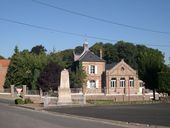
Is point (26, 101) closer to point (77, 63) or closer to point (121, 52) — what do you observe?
point (77, 63)

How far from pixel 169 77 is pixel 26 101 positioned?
19617 millimetres

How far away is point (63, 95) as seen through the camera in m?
49.5

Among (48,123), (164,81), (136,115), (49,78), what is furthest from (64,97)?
(48,123)

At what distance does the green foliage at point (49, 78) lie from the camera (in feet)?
241

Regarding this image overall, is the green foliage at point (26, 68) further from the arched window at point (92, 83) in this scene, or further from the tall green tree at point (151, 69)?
the tall green tree at point (151, 69)

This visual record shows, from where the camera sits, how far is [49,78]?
73125 millimetres

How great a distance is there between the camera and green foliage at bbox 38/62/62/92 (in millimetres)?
73375

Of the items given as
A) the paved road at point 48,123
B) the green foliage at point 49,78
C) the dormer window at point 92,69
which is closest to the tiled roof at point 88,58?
the dormer window at point 92,69

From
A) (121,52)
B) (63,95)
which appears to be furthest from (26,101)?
(121,52)

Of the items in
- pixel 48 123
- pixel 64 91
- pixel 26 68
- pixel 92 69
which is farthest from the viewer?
pixel 92 69

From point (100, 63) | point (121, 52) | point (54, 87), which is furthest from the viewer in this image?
point (121, 52)

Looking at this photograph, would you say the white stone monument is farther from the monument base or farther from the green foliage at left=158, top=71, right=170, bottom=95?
the green foliage at left=158, top=71, right=170, bottom=95

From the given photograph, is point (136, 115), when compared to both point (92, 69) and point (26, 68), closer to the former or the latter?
point (26, 68)

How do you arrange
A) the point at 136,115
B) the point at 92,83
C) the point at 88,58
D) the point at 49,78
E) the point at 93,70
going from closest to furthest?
the point at 136,115, the point at 49,78, the point at 92,83, the point at 93,70, the point at 88,58
